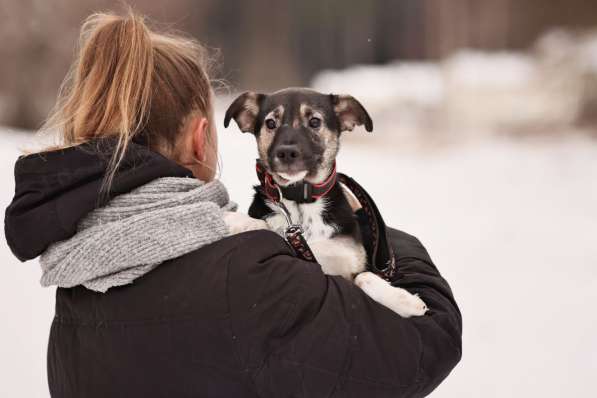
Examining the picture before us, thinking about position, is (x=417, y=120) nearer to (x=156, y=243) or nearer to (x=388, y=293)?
(x=388, y=293)

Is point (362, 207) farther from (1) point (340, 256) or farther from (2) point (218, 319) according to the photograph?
(2) point (218, 319)

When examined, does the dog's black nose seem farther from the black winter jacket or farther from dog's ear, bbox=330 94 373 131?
the black winter jacket

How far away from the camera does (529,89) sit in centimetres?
567

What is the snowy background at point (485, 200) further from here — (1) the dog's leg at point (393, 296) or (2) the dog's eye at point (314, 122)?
(1) the dog's leg at point (393, 296)

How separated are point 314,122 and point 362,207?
0.30 metres

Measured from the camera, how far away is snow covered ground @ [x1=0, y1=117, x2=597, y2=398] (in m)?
2.89

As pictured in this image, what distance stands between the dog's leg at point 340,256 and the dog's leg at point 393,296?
11 cm

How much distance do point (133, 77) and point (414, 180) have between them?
3.85 meters

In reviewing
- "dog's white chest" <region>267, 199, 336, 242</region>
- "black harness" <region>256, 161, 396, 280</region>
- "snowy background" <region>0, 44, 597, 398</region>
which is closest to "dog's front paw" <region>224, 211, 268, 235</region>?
"black harness" <region>256, 161, 396, 280</region>

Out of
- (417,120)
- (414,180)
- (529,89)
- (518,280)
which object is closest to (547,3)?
(529,89)

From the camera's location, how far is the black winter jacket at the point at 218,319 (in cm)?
119

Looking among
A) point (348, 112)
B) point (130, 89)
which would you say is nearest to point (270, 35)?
point (348, 112)

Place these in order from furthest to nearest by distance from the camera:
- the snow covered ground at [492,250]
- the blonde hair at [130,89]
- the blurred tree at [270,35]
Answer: the blurred tree at [270,35] < the snow covered ground at [492,250] < the blonde hair at [130,89]

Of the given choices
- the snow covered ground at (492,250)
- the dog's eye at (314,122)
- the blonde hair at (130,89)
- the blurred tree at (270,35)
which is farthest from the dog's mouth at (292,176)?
the blurred tree at (270,35)
